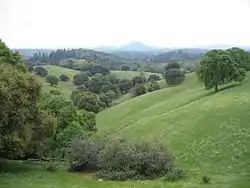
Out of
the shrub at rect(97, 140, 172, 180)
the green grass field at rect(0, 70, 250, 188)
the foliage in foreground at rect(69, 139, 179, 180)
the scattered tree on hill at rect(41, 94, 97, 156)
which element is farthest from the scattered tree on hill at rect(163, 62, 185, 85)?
the shrub at rect(97, 140, 172, 180)

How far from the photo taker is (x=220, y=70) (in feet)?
254

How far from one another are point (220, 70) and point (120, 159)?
142 ft

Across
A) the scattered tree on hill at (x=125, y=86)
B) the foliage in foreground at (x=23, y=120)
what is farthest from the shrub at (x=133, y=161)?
the scattered tree on hill at (x=125, y=86)

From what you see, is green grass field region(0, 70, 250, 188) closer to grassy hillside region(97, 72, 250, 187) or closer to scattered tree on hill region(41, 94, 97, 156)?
grassy hillside region(97, 72, 250, 187)

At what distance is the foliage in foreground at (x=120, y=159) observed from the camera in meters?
37.9

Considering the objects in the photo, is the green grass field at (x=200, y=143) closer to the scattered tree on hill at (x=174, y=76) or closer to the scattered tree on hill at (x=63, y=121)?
the scattered tree on hill at (x=63, y=121)

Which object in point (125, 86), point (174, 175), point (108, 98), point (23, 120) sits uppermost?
point (23, 120)

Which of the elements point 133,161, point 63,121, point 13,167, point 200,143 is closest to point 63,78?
point 63,121

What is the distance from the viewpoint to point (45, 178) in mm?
34312

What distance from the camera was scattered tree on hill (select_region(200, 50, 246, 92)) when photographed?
77.2 m

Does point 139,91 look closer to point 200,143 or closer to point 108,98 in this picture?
point 108,98

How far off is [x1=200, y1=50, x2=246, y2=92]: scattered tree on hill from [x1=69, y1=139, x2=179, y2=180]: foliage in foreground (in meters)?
40.5

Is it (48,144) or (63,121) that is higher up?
(63,121)

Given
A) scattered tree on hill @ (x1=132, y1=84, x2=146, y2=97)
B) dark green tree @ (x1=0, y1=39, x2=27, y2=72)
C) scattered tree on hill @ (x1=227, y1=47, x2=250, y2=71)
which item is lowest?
scattered tree on hill @ (x1=132, y1=84, x2=146, y2=97)
